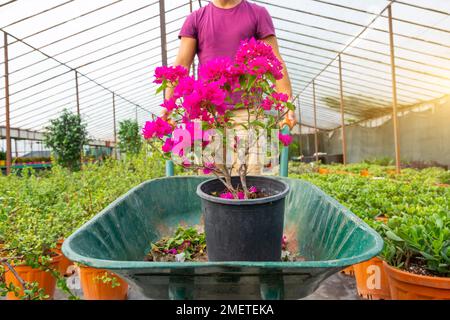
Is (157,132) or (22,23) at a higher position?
(22,23)

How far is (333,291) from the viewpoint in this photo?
2.04m

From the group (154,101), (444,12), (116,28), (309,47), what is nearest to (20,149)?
(154,101)

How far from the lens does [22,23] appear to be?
580 cm

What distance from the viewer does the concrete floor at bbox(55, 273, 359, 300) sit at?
6.33ft

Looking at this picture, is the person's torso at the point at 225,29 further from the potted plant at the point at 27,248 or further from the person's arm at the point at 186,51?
the potted plant at the point at 27,248

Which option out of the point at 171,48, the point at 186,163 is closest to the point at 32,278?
the point at 186,163

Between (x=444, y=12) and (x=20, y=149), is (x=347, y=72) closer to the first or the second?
(x=444, y=12)

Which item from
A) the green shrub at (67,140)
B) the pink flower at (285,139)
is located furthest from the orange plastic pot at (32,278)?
the green shrub at (67,140)

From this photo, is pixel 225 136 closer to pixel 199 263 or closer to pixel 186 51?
pixel 199 263

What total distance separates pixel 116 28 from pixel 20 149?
13.3 meters

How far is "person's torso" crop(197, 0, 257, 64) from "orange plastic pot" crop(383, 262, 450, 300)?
1.28 m

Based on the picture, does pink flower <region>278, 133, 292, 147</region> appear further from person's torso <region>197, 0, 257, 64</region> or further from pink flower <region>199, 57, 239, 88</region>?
person's torso <region>197, 0, 257, 64</region>

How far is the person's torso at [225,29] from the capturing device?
1519 millimetres

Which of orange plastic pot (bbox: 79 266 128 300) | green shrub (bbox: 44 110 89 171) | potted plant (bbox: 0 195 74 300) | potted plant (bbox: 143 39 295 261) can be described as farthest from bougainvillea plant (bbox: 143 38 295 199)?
green shrub (bbox: 44 110 89 171)
